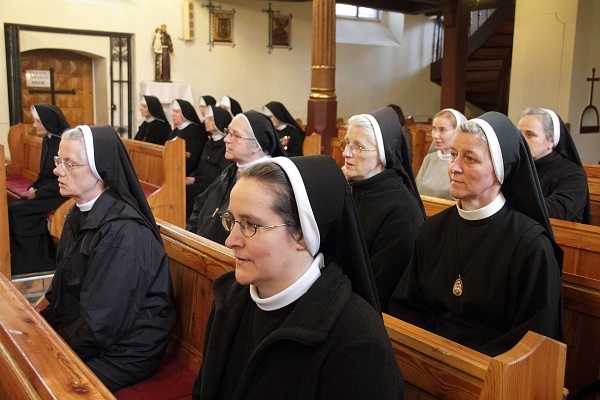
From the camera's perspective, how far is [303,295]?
1656 millimetres

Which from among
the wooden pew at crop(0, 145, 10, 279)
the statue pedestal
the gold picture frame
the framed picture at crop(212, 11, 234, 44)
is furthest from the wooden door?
the wooden pew at crop(0, 145, 10, 279)

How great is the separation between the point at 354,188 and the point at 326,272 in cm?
168

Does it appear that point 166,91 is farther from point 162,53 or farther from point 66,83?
point 66,83

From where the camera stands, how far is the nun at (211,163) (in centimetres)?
705

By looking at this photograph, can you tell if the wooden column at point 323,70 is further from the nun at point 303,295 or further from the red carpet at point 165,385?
the nun at point 303,295

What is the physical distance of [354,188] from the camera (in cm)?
333

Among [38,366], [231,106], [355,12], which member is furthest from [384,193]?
[355,12]

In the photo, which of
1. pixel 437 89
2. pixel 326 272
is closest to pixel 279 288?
pixel 326 272

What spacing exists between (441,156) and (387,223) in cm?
220

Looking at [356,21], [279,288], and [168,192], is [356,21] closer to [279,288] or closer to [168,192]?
[168,192]

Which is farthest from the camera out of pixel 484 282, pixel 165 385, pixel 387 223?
pixel 387 223

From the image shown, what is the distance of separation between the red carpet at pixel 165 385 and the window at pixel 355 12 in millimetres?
12427

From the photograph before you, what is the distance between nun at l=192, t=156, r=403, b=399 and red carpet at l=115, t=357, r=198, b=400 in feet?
2.86

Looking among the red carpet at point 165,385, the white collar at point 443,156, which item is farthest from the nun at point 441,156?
the red carpet at point 165,385
